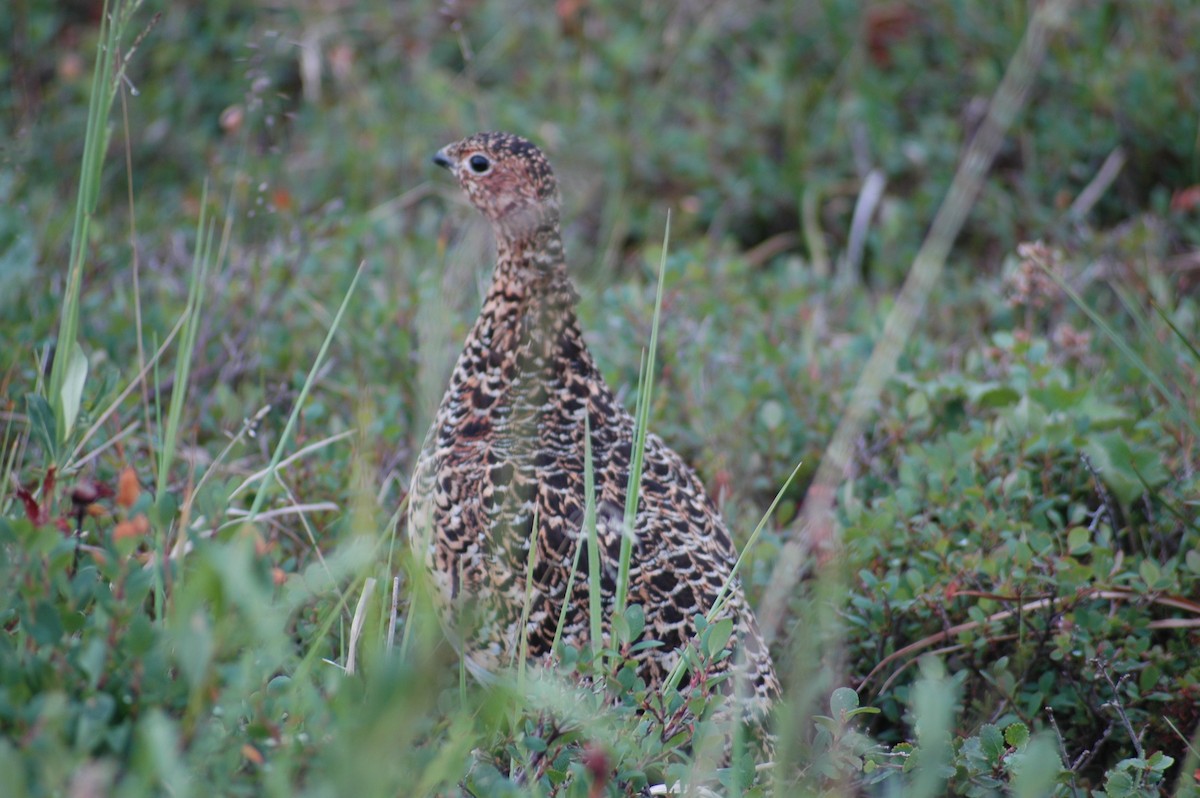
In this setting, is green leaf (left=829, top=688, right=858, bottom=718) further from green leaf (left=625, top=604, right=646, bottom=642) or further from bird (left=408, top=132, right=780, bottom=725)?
green leaf (left=625, top=604, right=646, bottom=642)

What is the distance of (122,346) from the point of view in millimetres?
4348

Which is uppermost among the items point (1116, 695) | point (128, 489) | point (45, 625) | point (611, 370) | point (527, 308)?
point (128, 489)

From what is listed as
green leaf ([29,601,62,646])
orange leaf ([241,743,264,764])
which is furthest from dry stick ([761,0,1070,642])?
green leaf ([29,601,62,646])

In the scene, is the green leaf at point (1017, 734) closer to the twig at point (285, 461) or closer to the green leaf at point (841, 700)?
the green leaf at point (841, 700)

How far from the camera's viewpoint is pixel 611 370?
14.6ft

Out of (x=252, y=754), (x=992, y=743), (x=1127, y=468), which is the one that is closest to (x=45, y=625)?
(x=252, y=754)

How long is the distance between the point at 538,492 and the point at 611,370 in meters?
1.40

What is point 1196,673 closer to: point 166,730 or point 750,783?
point 750,783

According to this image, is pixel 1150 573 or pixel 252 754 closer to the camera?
pixel 252 754

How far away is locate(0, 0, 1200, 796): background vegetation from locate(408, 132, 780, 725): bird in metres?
0.18

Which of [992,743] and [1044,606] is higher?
[992,743]

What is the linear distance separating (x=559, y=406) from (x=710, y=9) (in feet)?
12.4

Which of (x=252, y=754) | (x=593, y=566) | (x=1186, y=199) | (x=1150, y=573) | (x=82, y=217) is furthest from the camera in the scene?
(x=1186, y=199)

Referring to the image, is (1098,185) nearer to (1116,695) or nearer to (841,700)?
(1116,695)
